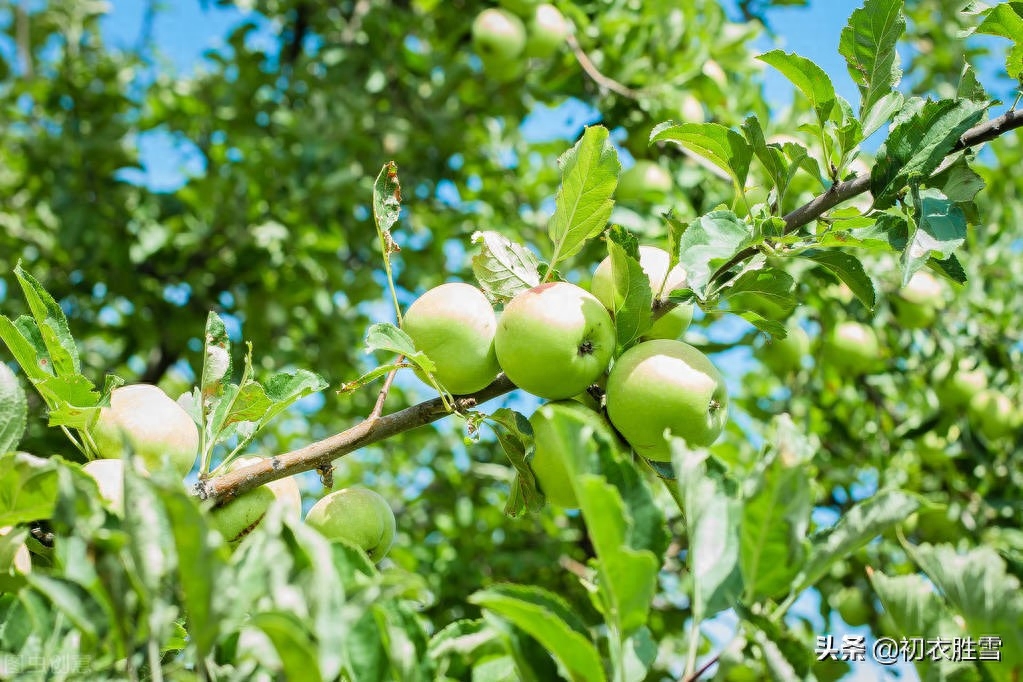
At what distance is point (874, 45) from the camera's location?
112 centimetres

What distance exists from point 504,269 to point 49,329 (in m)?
0.61

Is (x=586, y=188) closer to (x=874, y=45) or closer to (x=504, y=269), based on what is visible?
(x=504, y=269)

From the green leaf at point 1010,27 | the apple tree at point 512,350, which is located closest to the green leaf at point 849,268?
the apple tree at point 512,350

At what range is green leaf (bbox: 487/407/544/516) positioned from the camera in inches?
41.8

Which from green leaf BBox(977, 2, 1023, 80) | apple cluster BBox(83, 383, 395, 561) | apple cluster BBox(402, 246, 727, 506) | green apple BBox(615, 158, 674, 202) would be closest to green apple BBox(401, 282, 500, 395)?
apple cluster BBox(402, 246, 727, 506)

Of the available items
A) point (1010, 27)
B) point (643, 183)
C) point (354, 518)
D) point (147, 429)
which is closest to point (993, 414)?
point (643, 183)

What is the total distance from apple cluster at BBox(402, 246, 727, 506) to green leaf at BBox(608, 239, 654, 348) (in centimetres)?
1

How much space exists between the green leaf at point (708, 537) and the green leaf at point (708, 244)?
33 cm

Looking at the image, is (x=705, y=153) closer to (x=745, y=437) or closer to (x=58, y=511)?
(x=58, y=511)

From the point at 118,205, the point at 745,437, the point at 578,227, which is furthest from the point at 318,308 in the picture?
the point at 578,227

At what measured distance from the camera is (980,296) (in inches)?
116

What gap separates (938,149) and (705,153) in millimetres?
297

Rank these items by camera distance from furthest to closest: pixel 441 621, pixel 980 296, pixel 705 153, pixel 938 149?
pixel 980 296 < pixel 441 621 < pixel 705 153 < pixel 938 149

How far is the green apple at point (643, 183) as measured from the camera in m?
2.41
